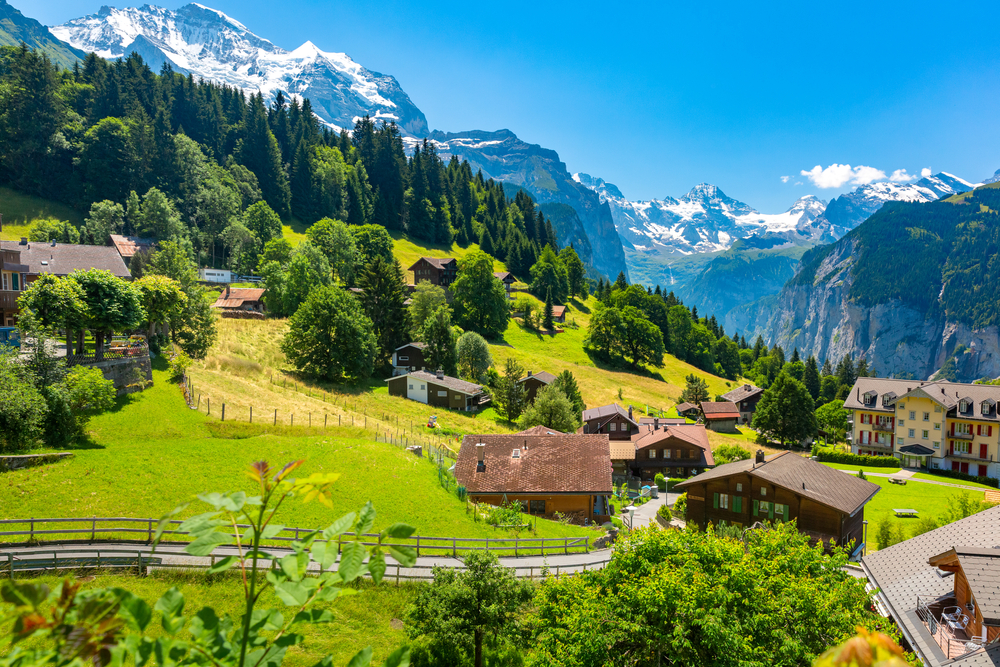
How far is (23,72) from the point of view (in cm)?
9775

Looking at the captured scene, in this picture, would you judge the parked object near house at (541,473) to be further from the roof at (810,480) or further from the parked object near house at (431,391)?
the parked object near house at (431,391)

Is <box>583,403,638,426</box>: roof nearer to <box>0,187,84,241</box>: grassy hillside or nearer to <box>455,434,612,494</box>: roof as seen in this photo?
<box>455,434,612,494</box>: roof

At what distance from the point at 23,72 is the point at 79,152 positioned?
17296mm

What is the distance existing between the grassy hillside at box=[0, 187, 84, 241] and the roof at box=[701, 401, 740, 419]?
362ft

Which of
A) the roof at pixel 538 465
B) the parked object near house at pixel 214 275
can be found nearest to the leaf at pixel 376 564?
the roof at pixel 538 465

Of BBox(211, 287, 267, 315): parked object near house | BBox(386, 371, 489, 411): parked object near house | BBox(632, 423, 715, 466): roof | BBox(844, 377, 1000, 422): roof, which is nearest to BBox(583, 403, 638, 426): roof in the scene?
BBox(632, 423, 715, 466): roof

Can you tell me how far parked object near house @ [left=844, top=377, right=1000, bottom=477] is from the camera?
65.8 metres

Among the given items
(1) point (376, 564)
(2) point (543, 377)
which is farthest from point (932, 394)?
(1) point (376, 564)

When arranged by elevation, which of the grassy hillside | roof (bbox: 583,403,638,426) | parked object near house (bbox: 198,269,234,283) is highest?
the grassy hillside

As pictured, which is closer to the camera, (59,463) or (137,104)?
(59,463)

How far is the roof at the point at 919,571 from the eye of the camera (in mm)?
15117

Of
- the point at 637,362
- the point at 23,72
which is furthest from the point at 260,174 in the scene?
the point at 637,362

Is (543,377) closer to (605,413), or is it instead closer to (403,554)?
(605,413)

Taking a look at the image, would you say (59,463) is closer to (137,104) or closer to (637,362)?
(637,362)
